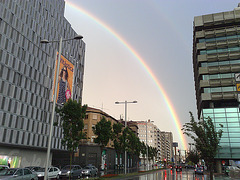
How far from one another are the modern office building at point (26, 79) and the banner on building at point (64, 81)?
536 millimetres

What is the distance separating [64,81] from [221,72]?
4256 cm

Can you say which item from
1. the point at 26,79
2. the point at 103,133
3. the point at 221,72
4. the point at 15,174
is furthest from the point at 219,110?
the point at 15,174

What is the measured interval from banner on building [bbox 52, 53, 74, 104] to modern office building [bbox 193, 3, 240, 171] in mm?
35936

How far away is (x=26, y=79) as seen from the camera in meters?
39.5

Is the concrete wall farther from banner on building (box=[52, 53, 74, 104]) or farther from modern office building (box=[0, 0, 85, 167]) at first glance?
banner on building (box=[52, 53, 74, 104])

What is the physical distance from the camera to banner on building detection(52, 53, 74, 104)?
4556 centimetres

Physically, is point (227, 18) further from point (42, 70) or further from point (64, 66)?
point (42, 70)

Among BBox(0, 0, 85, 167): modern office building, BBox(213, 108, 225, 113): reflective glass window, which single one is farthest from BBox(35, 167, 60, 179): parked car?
BBox(213, 108, 225, 113): reflective glass window

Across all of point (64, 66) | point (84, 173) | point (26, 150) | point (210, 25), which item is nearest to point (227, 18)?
point (210, 25)

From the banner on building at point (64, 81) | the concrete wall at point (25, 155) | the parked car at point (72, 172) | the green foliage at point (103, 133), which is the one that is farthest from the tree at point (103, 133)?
the concrete wall at point (25, 155)

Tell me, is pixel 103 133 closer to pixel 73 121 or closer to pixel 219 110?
pixel 73 121

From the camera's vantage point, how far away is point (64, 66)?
Result: 4788cm

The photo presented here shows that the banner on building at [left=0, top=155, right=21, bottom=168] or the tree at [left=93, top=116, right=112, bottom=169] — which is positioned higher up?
the tree at [left=93, top=116, right=112, bottom=169]

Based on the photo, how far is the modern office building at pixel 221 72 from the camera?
55281 mm
